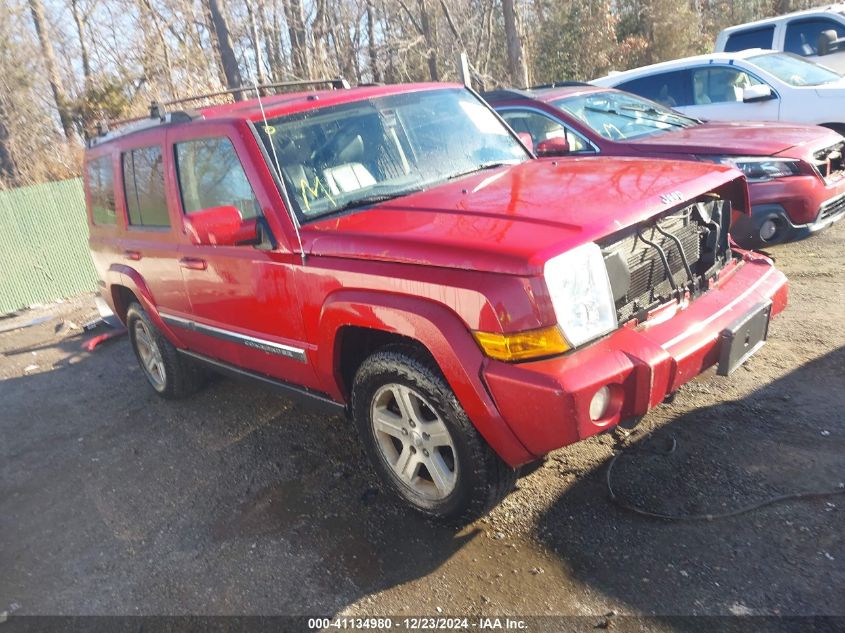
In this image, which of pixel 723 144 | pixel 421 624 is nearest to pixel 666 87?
pixel 723 144

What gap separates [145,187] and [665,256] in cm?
333

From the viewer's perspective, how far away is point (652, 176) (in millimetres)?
3240

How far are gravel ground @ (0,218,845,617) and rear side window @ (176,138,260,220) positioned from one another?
1527 mm

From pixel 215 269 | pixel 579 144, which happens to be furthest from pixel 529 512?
pixel 579 144

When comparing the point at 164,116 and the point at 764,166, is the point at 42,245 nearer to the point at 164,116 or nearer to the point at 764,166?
the point at 164,116

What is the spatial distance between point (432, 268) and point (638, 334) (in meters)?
0.87

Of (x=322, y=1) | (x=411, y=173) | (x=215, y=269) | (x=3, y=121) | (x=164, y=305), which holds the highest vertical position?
(x=322, y=1)

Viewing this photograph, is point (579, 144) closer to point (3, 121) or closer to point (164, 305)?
point (164, 305)

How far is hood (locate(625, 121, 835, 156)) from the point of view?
18.8ft

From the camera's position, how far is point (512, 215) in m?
2.87

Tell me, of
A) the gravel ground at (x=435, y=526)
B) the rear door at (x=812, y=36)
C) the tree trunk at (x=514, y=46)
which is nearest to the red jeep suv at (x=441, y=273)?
the gravel ground at (x=435, y=526)

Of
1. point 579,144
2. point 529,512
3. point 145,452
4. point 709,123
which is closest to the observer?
point 529,512

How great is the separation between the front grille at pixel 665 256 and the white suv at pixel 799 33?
918 cm

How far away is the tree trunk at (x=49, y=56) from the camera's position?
57.0ft
